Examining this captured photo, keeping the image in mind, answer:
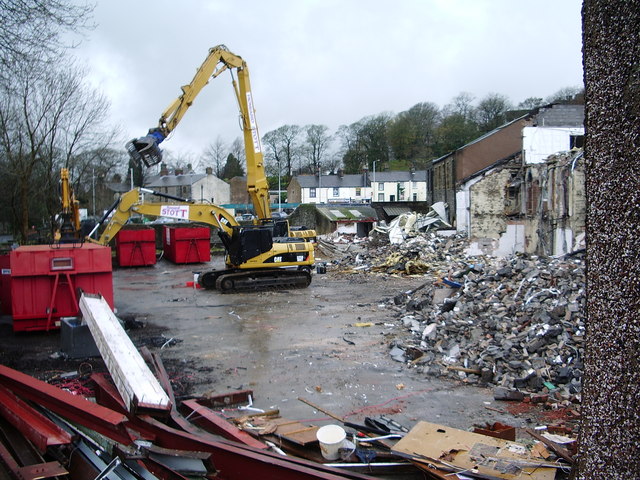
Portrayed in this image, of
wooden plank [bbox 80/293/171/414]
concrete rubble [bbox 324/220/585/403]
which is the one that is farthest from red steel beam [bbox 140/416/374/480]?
concrete rubble [bbox 324/220/585/403]

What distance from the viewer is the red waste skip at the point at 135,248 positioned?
24141 millimetres

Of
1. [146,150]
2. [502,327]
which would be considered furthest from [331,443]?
[146,150]

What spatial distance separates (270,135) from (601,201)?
8250 centimetres

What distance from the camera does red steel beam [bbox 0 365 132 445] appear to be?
14.3 ft

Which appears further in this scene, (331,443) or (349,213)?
(349,213)

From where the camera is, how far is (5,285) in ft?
39.8

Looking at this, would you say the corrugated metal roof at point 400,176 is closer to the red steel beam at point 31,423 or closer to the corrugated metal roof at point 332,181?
the corrugated metal roof at point 332,181

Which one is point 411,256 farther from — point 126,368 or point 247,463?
point 247,463

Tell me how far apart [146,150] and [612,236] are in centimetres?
1399

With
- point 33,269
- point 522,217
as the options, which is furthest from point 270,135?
point 33,269

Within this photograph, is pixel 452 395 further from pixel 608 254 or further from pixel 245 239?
pixel 245 239

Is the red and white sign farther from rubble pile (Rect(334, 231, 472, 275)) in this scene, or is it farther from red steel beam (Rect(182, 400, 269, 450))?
red steel beam (Rect(182, 400, 269, 450))

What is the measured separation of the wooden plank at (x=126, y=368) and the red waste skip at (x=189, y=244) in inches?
710

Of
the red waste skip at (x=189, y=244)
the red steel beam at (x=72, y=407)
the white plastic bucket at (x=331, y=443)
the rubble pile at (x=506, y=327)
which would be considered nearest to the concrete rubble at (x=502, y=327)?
the rubble pile at (x=506, y=327)
